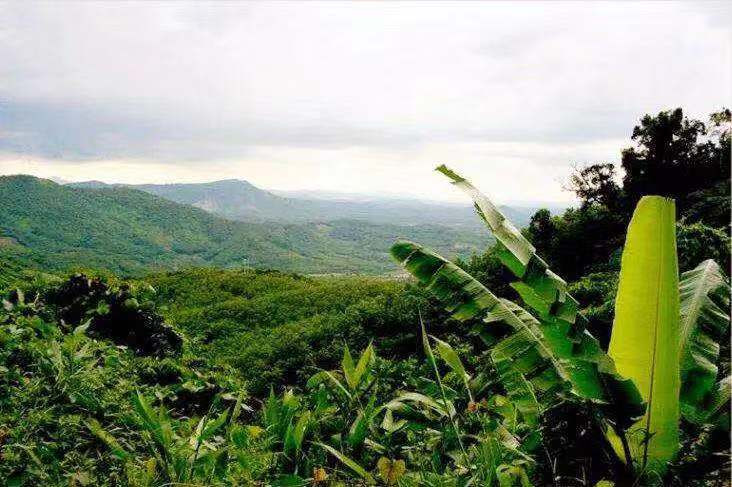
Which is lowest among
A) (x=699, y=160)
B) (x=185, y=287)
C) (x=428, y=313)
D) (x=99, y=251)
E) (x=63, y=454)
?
(x=99, y=251)

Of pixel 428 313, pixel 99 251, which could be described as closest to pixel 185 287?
pixel 428 313

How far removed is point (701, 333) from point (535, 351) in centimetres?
111

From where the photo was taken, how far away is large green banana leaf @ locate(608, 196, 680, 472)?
2633 millimetres

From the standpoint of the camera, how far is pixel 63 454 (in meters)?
2.83

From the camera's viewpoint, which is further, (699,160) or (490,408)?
(699,160)

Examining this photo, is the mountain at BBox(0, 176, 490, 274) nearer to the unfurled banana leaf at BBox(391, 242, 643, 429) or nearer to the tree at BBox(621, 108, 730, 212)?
the tree at BBox(621, 108, 730, 212)

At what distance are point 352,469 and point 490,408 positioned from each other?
1.16m

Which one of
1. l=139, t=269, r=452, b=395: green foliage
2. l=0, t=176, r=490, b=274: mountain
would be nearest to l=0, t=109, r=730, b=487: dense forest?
l=139, t=269, r=452, b=395: green foliage

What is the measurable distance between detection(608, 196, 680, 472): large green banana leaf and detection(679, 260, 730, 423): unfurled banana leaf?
11.0 inches

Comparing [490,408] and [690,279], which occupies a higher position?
[690,279]

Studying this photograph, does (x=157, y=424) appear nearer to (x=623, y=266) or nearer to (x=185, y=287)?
(x=623, y=266)

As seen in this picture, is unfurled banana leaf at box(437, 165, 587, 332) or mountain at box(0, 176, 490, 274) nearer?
unfurled banana leaf at box(437, 165, 587, 332)

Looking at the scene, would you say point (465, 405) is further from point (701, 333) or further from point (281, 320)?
point (281, 320)

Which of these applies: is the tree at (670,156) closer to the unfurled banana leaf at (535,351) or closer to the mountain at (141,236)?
the unfurled banana leaf at (535,351)
